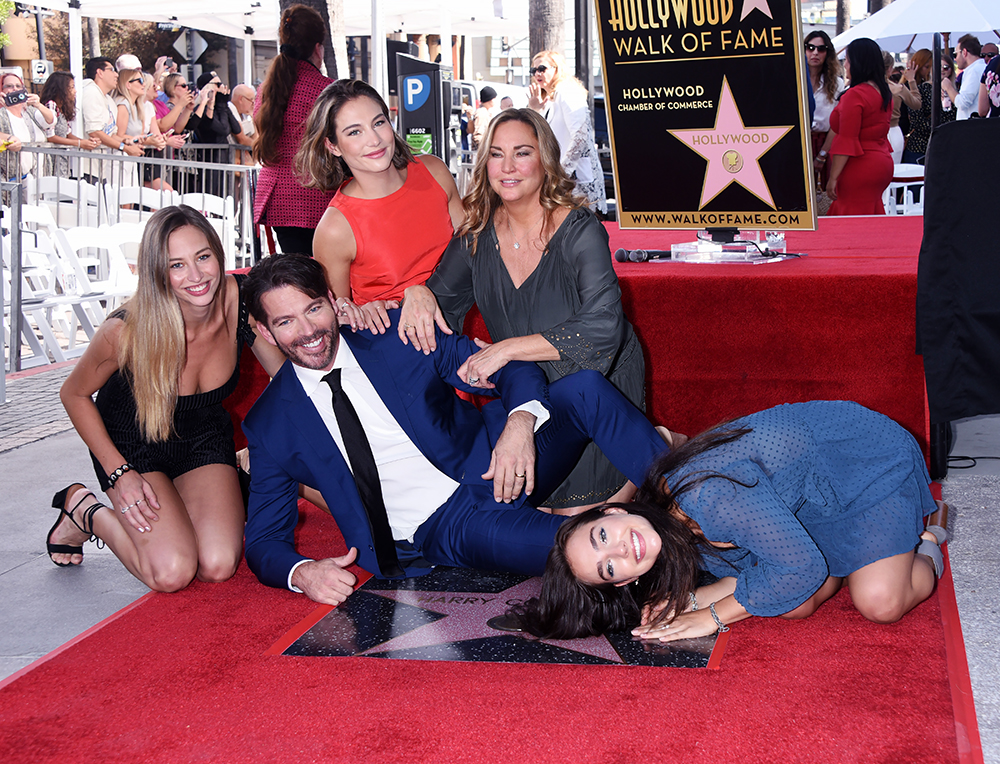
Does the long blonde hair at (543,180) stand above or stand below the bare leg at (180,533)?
above

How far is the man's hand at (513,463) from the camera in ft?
8.50

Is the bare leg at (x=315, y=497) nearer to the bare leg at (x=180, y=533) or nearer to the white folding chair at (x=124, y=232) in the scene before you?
the bare leg at (x=180, y=533)

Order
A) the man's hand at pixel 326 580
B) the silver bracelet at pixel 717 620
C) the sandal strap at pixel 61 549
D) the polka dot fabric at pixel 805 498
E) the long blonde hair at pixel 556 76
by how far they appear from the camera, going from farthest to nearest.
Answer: the long blonde hair at pixel 556 76, the sandal strap at pixel 61 549, the man's hand at pixel 326 580, the silver bracelet at pixel 717 620, the polka dot fabric at pixel 805 498

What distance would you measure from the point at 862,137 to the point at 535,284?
3755mm

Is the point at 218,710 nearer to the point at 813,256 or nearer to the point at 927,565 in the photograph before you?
the point at 927,565

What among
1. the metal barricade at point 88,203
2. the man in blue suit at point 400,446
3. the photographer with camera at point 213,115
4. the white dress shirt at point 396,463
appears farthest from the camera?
the photographer with camera at point 213,115

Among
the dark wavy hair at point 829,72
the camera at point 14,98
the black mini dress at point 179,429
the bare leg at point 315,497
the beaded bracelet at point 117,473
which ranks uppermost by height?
the camera at point 14,98

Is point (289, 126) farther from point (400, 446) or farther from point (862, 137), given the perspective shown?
point (862, 137)

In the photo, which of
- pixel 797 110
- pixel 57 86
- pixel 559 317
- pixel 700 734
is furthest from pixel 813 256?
pixel 57 86

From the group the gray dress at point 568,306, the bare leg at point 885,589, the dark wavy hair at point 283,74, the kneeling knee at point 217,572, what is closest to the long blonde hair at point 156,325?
the kneeling knee at point 217,572

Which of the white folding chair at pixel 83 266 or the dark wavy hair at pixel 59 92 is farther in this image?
the dark wavy hair at pixel 59 92

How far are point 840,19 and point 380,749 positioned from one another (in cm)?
1898

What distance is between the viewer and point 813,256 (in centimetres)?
392

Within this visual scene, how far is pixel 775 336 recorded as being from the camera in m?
3.42
